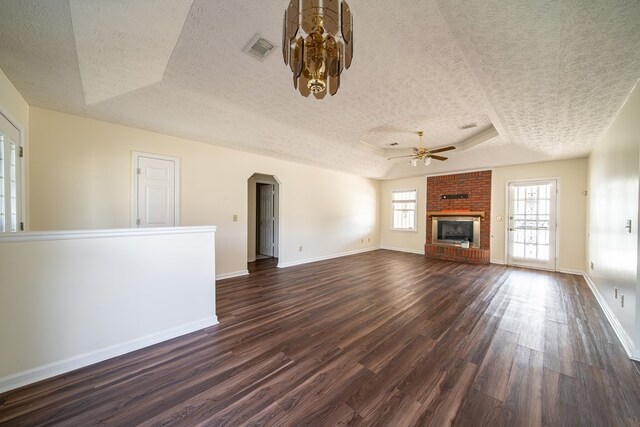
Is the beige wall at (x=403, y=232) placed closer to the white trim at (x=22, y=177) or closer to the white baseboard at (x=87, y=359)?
the white baseboard at (x=87, y=359)

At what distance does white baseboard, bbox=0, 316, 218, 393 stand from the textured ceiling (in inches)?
101

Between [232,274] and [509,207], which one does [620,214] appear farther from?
[232,274]

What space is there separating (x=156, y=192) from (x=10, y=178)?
1445 millimetres

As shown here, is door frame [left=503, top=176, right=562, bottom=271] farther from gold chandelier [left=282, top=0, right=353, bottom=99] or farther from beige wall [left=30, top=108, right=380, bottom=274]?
gold chandelier [left=282, top=0, right=353, bottom=99]

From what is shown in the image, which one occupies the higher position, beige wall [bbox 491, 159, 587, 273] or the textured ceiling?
the textured ceiling

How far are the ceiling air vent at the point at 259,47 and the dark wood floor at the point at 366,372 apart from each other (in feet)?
9.22

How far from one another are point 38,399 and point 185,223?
2.69 meters

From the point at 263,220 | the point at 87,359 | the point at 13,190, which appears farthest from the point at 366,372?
the point at 263,220

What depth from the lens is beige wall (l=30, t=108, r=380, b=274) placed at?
2.97m

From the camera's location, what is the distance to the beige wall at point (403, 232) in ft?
23.5

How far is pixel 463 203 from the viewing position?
20.9 feet

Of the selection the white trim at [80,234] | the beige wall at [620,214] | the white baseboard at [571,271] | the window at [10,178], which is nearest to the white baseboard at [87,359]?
the white trim at [80,234]

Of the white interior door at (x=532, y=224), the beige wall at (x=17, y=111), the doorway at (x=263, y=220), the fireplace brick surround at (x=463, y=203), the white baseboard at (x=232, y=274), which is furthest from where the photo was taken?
the doorway at (x=263, y=220)

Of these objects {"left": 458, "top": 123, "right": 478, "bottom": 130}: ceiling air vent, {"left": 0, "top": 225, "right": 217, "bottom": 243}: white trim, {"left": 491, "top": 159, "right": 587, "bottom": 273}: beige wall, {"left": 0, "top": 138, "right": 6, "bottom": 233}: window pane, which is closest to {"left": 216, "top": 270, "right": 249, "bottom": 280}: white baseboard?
{"left": 0, "top": 225, "right": 217, "bottom": 243}: white trim
